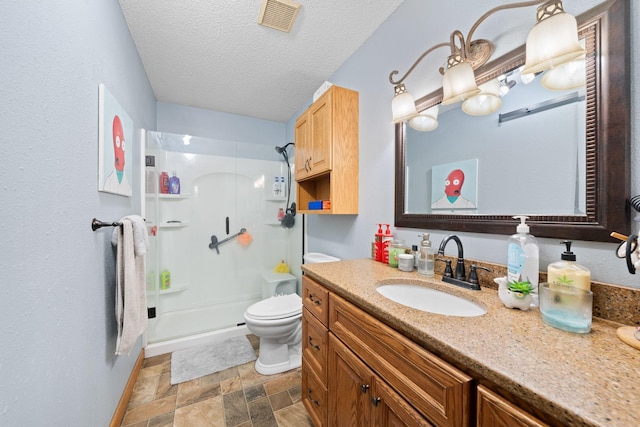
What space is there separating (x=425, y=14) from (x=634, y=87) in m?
1.01

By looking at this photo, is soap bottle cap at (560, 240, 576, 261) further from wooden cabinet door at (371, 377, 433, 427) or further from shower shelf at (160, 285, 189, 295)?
shower shelf at (160, 285, 189, 295)

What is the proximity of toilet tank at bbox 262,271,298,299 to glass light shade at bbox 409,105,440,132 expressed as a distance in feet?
6.98

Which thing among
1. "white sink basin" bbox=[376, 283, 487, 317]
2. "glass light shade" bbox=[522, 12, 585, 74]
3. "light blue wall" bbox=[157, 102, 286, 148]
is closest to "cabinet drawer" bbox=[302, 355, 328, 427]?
"white sink basin" bbox=[376, 283, 487, 317]

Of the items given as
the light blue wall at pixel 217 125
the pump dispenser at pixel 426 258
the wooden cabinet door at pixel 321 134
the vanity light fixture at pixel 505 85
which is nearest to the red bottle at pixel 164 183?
the light blue wall at pixel 217 125

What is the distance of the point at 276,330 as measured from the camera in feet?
5.85

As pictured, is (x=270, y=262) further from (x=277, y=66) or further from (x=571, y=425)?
(x=571, y=425)

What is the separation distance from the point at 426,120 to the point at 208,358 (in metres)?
2.45

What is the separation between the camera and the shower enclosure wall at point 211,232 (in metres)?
2.55

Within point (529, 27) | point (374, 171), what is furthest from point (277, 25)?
point (529, 27)

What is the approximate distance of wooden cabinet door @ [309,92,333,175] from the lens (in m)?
1.76

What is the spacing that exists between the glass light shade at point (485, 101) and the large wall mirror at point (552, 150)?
0.03m

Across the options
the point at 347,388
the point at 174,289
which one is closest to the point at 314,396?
the point at 347,388

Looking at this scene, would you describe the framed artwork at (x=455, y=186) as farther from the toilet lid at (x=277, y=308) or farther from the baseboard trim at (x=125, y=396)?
the baseboard trim at (x=125, y=396)

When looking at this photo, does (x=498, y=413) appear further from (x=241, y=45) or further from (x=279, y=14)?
(x=241, y=45)
